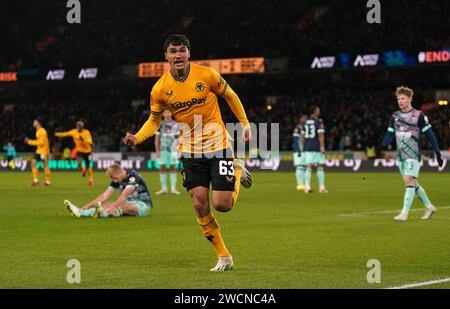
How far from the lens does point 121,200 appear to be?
1620 cm

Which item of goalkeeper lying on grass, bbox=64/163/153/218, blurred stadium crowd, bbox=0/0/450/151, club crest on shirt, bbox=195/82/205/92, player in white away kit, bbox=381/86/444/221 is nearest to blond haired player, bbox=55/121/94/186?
goalkeeper lying on grass, bbox=64/163/153/218

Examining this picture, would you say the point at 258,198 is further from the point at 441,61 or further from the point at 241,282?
the point at 441,61

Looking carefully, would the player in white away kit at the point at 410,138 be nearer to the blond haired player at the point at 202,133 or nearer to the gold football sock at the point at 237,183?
the gold football sock at the point at 237,183

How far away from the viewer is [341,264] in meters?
9.74

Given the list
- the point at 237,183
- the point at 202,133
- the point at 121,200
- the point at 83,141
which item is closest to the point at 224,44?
the point at 83,141

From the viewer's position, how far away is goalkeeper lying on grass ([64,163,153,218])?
52.1ft

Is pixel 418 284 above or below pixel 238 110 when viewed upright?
below

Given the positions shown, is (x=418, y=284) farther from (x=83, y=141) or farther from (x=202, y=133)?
(x=83, y=141)

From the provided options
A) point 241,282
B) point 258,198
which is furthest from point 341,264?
point 258,198

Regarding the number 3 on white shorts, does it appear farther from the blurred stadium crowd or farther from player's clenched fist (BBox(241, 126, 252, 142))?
the blurred stadium crowd

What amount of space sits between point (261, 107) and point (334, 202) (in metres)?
35.2

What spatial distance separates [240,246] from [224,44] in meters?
42.5

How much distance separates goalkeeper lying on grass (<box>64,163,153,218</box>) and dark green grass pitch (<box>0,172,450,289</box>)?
0.36 meters
